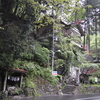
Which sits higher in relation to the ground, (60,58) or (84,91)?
(60,58)

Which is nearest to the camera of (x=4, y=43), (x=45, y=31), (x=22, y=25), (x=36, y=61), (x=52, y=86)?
(x=4, y=43)

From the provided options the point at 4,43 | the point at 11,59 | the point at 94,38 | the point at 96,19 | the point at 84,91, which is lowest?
the point at 84,91

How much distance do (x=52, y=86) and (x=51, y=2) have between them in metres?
8.81

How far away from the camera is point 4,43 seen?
10367 millimetres

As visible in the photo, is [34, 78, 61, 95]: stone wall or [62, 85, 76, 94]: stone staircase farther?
[62, 85, 76, 94]: stone staircase

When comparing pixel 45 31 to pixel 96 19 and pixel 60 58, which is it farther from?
pixel 96 19

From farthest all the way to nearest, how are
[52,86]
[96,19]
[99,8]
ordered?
1. [96,19]
2. [99,8]
3. [52,86]

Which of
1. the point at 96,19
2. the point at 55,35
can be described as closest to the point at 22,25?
the point at 55,35

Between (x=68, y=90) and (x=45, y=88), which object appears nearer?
(x=45, y=88)

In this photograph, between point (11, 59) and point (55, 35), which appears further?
point (55, 35)

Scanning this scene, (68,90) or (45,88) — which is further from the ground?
(45,88)

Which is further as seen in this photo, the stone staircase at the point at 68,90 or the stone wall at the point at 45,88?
the stone staircase at the point at 68,90

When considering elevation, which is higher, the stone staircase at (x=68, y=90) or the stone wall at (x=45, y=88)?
the stone wall at (x=45, y=88)

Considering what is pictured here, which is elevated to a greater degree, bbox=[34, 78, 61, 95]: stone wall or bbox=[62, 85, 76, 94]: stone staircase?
bbox=[34, 78, 61, 95]: stone wall
